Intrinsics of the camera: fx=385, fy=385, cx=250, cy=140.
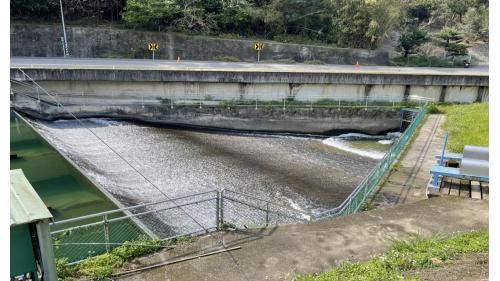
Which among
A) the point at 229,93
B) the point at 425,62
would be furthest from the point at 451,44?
the point at 229,93

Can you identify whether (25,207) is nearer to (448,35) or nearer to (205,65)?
(205,65)

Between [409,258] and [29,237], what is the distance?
249 inches

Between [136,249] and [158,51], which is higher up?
[158,51]

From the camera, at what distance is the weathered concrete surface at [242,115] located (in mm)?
→ 22828

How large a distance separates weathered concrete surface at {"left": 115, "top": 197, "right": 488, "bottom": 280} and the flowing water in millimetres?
4761

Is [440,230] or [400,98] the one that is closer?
[440,230]

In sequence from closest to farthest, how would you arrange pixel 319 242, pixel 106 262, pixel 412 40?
pixel 106 262 < pixel 319 242 < pixel 412 40

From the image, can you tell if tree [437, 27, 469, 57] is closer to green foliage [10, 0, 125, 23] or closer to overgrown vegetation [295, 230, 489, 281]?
green foliage [10, 0, 125, 23]

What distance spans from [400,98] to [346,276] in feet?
70.7

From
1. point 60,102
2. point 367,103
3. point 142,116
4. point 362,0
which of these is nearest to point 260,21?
A: point 362,0

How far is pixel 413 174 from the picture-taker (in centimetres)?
1299

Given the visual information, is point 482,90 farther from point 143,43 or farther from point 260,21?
point 143,43

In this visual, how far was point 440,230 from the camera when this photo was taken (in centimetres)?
861

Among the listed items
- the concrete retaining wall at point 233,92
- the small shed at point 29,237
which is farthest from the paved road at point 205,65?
the small shed at point 29,237
